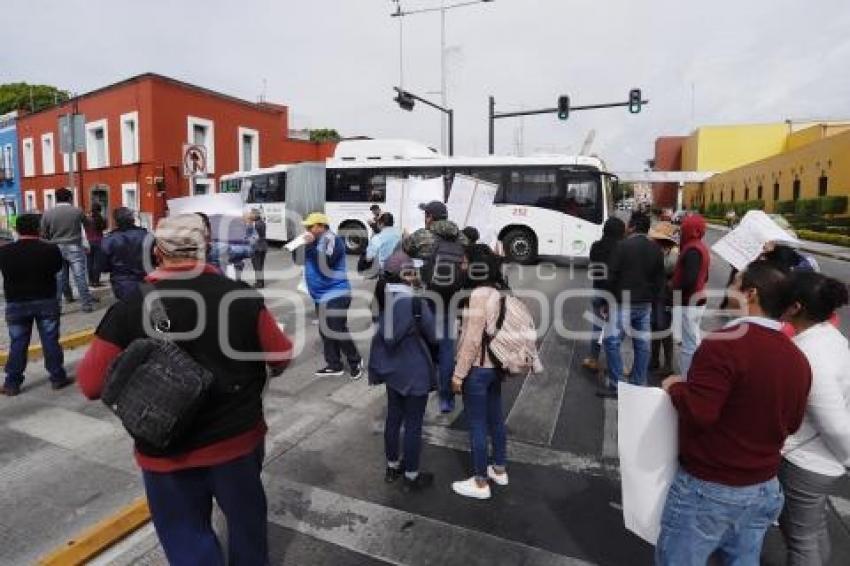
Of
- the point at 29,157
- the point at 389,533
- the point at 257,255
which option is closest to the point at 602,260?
the point at 389,533

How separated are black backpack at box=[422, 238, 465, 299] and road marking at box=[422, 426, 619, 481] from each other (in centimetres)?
130

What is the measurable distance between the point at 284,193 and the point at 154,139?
691cm

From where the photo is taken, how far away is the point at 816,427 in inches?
92.3

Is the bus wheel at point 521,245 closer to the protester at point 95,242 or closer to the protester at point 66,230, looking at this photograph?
the protester at point 95,242

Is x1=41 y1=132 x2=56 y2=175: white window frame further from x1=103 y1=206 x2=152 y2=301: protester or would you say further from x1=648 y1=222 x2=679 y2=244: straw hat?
x1=648 y1=222 x2=679 y2=244: straw hat

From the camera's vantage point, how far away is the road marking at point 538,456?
4262 mm

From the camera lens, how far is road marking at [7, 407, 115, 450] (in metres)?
4.66

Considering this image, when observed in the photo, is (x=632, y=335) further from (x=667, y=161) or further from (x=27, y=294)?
(x=667, y=161)

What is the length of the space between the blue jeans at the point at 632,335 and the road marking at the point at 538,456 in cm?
144

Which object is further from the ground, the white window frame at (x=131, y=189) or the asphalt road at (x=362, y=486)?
the white window frame at (x=131, y=189)

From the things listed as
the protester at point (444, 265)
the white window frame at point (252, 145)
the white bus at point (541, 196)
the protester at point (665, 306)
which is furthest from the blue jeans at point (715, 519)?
the white window frame at point (252, 145)

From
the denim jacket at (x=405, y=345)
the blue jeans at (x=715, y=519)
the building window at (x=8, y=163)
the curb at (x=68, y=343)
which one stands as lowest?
the curb at (x=68, y=343)

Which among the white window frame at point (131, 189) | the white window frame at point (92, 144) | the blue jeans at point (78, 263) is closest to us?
the blue jeans at point (78, 263)

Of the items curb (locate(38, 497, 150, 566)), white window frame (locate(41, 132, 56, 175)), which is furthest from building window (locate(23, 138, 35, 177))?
curb (locate(38, 497, 150, 566))
